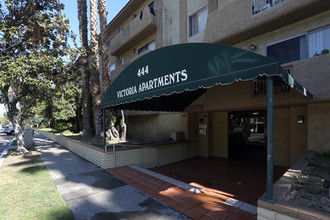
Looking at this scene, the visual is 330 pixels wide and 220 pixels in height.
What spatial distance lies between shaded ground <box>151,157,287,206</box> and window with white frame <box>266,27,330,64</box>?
15.0 feet

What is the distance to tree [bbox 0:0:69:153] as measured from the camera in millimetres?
8383

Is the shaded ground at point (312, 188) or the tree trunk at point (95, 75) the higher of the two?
the tree trunk at point (95, 75)

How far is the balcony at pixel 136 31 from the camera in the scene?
502 inches

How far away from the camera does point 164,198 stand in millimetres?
4504

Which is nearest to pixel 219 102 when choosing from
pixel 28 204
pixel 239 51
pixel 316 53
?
pixel 316 53

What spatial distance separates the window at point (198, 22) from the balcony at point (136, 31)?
3087 millimetres

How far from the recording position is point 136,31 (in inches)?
545

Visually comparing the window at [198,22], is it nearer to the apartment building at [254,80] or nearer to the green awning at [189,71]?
the apartment building at [254,80]

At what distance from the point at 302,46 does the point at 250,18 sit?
215cm

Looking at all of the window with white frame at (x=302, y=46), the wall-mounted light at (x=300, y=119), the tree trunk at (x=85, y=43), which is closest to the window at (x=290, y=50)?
the window with white frame at (x=302, y=46)

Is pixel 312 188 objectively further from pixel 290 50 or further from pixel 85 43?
pixel 85 43

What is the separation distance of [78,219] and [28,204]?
5.47ft

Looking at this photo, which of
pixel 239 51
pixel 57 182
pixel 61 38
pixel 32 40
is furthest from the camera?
pixel 61 38

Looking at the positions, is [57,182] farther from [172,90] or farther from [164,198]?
[172,90]
